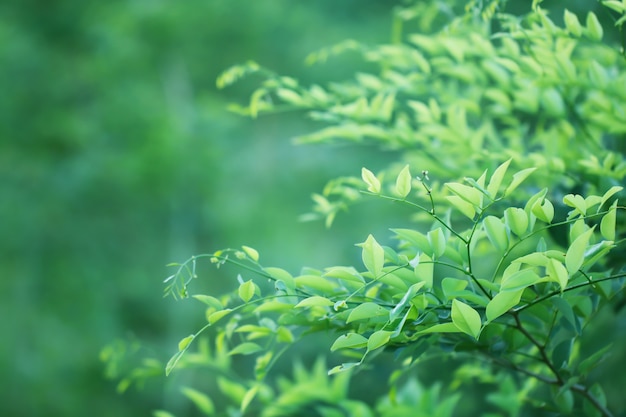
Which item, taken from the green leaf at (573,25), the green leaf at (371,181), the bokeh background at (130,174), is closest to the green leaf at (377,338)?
the green leaf at (371,181)

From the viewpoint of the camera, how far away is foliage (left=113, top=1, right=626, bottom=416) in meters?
0.56

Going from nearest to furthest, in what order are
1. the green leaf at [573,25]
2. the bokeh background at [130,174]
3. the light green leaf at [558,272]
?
the light green leaf at [558,272] → the green leaf at [573,25] → the bokeh background at [130,174]

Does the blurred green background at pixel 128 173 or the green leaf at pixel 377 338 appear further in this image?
the blurred green background at pixel 128 173

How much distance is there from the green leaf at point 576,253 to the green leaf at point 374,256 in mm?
140

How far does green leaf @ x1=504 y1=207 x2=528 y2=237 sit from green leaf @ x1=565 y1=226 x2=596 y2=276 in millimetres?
48

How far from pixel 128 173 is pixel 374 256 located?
8.36 ft

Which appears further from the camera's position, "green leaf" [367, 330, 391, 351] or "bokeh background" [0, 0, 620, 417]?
"bokeh background" [0, 0, 620, 417]

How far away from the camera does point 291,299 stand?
68cm

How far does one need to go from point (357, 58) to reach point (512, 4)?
55.2 inches

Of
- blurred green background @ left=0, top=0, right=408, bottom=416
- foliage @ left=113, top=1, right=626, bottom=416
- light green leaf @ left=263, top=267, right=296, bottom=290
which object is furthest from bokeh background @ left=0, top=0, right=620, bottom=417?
light green leaf @ left=263, top=267, right=296, bottom=290

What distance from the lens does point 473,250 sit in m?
0.77

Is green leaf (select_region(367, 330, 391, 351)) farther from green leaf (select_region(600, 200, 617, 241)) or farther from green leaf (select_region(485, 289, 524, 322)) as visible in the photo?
green leaf (select_region(600, 200, 617, 241))

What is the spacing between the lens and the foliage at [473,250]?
22.1 inches

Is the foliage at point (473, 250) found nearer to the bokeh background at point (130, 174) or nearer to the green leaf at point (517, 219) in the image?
the green leaf at point (517, 219)
